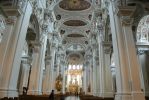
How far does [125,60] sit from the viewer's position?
7.96 m

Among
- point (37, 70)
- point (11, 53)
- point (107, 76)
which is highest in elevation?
point (11, 53)

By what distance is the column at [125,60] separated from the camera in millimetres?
7287

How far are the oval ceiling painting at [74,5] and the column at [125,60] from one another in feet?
42.1

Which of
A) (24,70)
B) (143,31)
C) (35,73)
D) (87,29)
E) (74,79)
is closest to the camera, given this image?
(35,73)

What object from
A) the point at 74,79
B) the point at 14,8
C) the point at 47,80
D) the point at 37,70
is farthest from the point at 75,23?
the point at 74,79

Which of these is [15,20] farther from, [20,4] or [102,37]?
[102,37]

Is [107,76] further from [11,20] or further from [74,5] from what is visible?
[74,5]

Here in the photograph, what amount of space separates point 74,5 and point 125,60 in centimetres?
1584

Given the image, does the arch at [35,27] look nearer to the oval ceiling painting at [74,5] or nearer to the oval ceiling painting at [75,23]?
the oval ceiling painting at [74,5]

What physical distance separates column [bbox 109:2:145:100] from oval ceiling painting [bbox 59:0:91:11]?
42.1 ft

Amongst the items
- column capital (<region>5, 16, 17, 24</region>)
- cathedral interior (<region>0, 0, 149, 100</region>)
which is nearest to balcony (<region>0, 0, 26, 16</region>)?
cathedral interior (<region>0, 0, 149, 100</region>)

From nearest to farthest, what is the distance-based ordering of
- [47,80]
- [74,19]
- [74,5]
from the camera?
[47,80]
[74,5]
[74,19]

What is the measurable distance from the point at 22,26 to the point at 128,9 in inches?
240

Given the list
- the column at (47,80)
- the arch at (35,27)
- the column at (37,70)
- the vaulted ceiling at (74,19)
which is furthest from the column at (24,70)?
the vaulted ceiling at (74,19)
